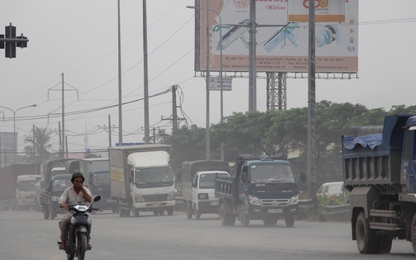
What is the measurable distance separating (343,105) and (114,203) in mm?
13784

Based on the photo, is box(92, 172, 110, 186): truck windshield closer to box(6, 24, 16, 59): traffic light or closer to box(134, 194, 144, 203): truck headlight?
box(134, 194, 144, 203): truck headlight

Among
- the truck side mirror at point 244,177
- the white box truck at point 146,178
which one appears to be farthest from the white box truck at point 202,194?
the truck side mirror at point 244,177

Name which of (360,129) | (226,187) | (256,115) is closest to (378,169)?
(360,129)

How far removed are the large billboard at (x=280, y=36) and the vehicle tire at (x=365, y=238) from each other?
1781 inches

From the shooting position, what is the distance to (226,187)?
3153 centimetres

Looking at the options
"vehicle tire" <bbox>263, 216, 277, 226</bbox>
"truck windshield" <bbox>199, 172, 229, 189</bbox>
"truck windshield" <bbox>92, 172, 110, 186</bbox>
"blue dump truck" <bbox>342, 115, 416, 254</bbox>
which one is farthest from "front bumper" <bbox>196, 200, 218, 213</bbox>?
"blue dump truck" <bbox>342, 115, 416, 254</bbox>

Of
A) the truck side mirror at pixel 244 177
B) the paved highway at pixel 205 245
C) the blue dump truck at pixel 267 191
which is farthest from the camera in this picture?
the truck side mirror at pixel 244 177

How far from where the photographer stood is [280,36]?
65.7m

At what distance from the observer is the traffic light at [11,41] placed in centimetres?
2470

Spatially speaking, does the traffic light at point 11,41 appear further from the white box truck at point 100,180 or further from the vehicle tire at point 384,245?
the white box truck at point 100,180

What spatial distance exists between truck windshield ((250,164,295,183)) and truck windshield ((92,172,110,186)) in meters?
18.7

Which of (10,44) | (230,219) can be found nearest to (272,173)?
(230,219)

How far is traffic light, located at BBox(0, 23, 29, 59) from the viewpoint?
81.0 feet

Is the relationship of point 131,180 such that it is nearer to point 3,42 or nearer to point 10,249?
point 3,42
